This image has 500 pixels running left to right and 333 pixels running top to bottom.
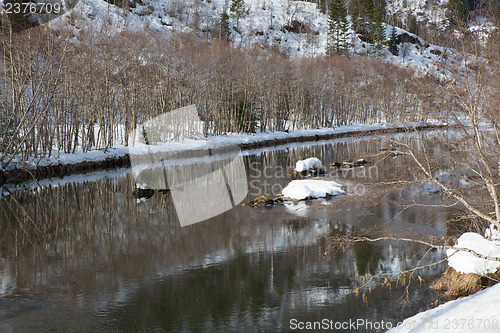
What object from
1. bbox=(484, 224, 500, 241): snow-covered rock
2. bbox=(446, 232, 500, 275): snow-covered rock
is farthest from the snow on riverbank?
bbox=(446, 232, 500, 275): snow-covered rock

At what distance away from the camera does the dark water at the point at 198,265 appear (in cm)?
827

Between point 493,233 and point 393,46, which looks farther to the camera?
point 393,46

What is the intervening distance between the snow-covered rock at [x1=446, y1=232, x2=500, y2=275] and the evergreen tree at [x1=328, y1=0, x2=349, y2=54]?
302 feet

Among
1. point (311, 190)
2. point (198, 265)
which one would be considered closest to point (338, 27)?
point (311, 190)

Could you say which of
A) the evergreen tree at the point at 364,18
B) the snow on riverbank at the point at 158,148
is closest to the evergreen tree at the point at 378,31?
the evergreen tree at the point at 364,18

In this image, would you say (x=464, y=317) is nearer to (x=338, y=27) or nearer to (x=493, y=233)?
(x=493, y=233)

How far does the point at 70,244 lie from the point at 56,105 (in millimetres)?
18525

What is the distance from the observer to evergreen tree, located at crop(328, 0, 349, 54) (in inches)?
3816

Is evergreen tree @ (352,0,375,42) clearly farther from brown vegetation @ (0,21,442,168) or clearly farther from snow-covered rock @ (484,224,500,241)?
snow-covered rock @ (484,224,500,241)

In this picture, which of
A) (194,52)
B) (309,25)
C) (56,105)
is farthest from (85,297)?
(309,25)

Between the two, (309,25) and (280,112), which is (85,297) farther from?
(309,25)

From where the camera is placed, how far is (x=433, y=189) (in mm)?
19844

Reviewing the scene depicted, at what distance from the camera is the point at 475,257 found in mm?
8672

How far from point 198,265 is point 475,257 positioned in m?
6.60
